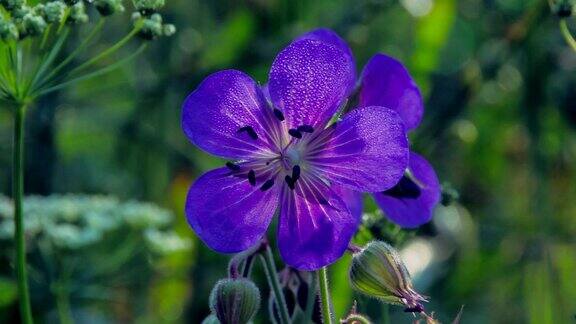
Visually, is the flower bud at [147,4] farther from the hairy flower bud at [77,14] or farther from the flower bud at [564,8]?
the flower bud at [564,8]

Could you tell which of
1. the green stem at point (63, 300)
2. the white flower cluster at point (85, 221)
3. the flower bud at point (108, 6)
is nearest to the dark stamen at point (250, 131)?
the flower bud at point (108, 6)

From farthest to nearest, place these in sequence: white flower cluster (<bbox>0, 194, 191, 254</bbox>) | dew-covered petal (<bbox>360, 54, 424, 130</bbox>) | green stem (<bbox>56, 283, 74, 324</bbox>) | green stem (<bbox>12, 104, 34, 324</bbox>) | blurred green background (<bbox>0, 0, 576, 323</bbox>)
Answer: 1. blurred green background (<bbox>0, 0, 576, 323</bbox>)
2. white flower cluster (<bbox>0, 194, 191, 254</bbox>)
3. green stem (<bbox>56, 283, 74, 324</bbox>)
4. dew-covered petal (<bbox>360, 54, 424, 130</bbox>)
5. green stem (<bbox>12, 104, 34, 324</bbox>)

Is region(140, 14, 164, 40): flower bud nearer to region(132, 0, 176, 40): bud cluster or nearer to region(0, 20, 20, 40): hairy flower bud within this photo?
region(132, 0, 176, 40): bud cluster

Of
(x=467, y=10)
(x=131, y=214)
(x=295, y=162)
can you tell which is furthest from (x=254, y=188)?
(x=467, y=10)

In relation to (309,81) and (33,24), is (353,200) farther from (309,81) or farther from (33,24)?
(33,24)

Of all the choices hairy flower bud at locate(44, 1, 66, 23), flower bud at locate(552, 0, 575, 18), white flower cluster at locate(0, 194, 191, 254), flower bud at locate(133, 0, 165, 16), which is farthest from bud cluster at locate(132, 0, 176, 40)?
white flower cluster at locate(0, 194, 191, 254)
